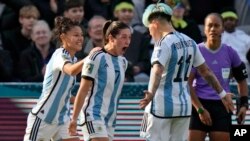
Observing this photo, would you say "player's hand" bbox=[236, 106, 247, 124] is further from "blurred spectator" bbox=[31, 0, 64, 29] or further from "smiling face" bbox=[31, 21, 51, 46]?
"blurred spectator" bbox=[31, 0, 64, 29]

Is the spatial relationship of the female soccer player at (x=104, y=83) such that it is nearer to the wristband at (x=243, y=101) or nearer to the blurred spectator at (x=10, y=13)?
the wristband at (x=243, y=101)

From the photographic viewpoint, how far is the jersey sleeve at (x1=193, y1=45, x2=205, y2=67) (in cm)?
1152

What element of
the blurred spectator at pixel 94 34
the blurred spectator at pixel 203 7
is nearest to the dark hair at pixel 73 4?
the blurred spectator at pixel 94 34

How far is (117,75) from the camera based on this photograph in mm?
11570

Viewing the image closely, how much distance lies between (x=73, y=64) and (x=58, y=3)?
14.9 ft

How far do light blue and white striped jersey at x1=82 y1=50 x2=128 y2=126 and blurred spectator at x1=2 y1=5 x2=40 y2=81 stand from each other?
4.08 meters

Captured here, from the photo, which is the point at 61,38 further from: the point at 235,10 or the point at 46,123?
the point at 235,10

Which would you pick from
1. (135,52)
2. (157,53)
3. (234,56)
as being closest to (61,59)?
(157,53)

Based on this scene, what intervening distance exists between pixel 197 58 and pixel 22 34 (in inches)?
181

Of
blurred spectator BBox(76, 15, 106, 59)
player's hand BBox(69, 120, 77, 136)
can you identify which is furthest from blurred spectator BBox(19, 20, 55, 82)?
player's hand BBox(69, 120, 77, 136)

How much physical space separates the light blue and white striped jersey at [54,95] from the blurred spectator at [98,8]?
4.11 metres

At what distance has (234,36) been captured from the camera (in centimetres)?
1559

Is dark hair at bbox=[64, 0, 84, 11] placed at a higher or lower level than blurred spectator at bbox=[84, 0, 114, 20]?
higher

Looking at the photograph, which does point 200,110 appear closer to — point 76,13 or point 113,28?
point 113,28
